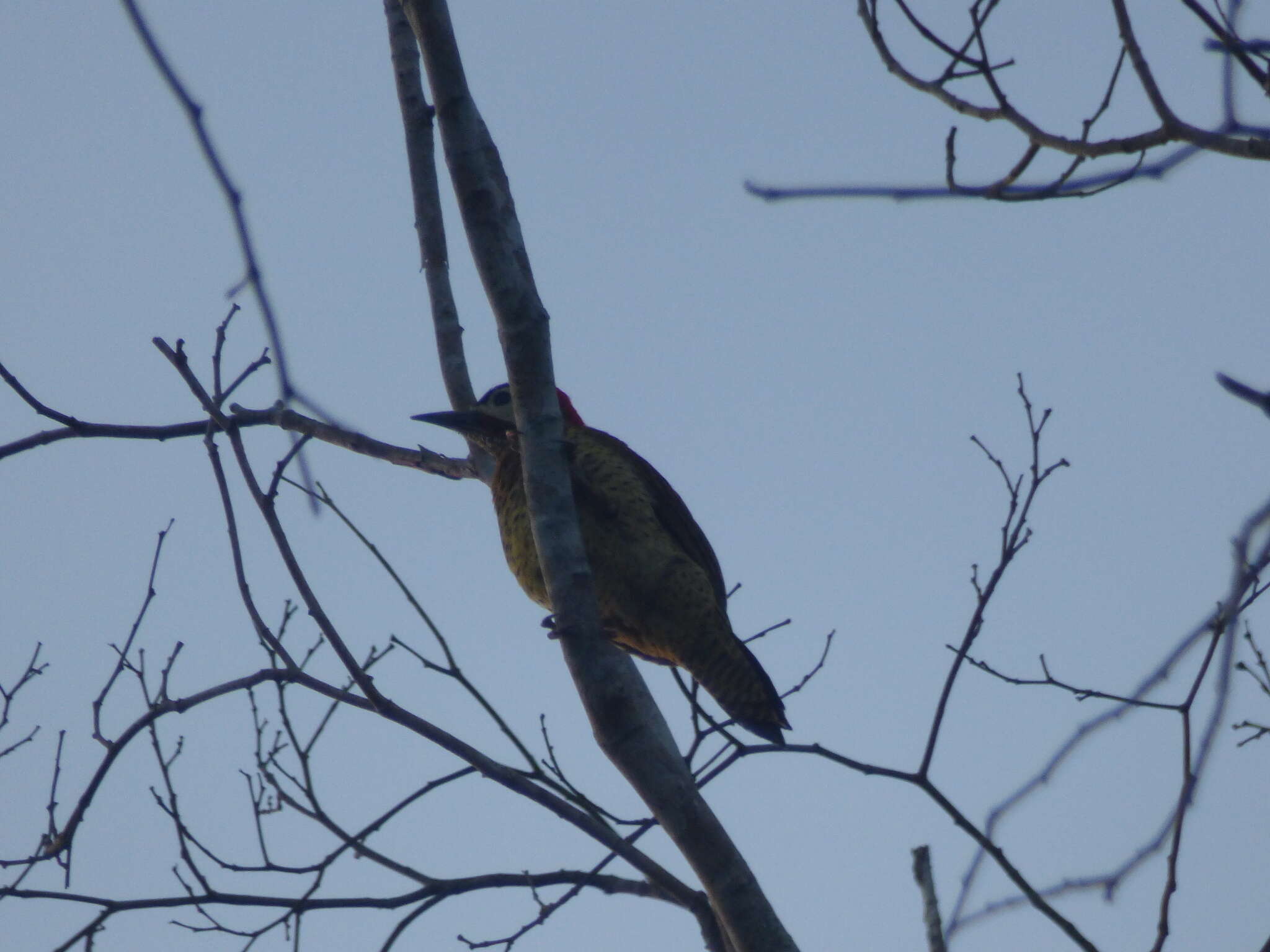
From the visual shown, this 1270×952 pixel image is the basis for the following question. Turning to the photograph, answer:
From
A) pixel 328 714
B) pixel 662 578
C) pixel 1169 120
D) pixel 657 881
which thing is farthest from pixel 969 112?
pixel 328 714

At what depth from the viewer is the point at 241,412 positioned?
4.85 meters

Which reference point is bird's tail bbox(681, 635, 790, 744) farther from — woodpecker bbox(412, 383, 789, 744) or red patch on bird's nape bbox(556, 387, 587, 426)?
red patch on bird's nape bbox(556, 387, 587, 426)

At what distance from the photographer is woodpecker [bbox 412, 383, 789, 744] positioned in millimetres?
4961

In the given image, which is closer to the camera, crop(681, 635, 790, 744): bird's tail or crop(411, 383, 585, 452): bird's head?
crop(681, 635, 790, 744): bird's tail

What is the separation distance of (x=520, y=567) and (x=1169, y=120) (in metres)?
3.29

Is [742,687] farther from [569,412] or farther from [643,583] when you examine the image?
[569,412]

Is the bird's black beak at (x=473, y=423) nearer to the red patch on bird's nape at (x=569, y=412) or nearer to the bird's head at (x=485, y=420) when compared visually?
the bird's head at (x=485, y=420)

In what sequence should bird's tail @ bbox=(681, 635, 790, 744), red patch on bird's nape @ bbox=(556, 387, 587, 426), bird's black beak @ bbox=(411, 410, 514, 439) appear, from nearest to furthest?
bird's tail @ bbox=(681, 635, 790, 744) < bird's black beak @ bbox=(411, 410, 514, 439) < red patch on bird's nape @ bbox=(556, 387, 587, 426)

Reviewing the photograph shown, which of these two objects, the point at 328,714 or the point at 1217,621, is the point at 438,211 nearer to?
the point at 328,714

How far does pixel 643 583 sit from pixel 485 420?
939 millimetres

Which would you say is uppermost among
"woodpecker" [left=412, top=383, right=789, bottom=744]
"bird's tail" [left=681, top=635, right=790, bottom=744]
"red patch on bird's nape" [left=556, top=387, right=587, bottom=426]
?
"red patch on bird's nape" [left=556, top=387, right=587, bottom=426]

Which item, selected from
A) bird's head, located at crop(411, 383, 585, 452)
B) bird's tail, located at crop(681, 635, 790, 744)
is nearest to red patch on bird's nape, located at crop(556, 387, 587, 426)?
bird's head, located at crop(411, 383, 585, 452)

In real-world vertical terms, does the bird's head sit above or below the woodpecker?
above

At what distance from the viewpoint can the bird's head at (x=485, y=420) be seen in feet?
17.2
